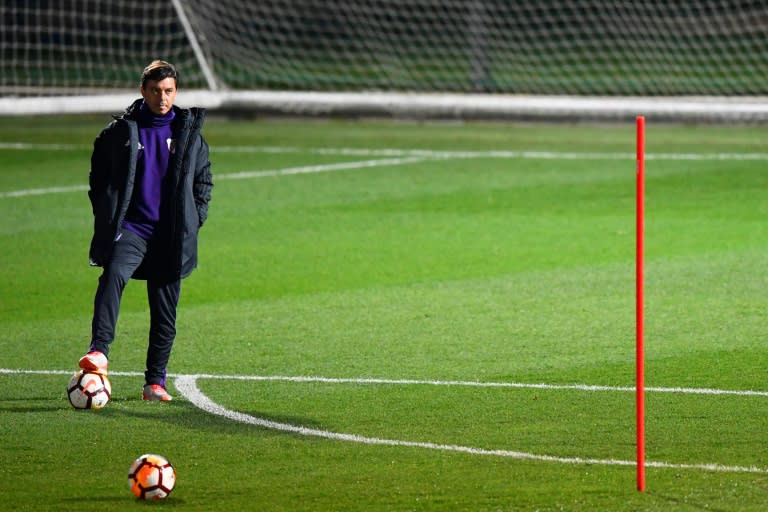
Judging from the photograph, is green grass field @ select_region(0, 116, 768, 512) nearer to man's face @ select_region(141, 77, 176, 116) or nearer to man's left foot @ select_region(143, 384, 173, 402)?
man's left foot @ select_region(143, 384, 173, 402)

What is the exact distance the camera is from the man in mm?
8258

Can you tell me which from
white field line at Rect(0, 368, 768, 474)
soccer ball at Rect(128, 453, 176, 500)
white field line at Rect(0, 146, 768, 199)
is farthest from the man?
white field line at Rect(0, 146, 768, 199)

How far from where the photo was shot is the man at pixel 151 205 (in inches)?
325

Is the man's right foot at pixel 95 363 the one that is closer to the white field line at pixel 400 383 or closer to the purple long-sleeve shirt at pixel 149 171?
the white field line at pixel 400 383

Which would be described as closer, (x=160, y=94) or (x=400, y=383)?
(x=160, y=94)

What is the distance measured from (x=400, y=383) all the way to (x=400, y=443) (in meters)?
1.32

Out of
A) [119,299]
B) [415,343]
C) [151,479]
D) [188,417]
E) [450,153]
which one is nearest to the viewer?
[151,479]

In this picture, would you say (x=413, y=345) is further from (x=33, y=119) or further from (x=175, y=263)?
(x=33, y=119)

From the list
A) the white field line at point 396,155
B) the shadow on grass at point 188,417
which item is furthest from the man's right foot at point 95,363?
the white field line at point 396,155

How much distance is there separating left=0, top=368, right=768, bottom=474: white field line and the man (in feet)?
1.24

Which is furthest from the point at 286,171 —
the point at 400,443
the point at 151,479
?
the point at 151,479

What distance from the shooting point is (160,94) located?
8.28 meters

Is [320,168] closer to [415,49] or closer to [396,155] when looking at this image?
[396,155]

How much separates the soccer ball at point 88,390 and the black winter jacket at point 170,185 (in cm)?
58
